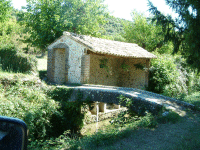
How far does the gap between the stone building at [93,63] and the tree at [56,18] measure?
2369 mm

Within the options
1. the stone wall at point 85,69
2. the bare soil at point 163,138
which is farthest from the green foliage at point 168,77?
the bare soil at point 163,138

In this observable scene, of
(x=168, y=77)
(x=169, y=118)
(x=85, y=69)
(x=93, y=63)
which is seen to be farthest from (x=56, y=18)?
(x=169, y=118)

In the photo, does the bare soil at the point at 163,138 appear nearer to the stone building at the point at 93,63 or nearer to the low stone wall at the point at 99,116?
the stone building at the point at 93,63

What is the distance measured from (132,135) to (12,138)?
414cm

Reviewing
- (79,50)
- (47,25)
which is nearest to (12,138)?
(79,50)

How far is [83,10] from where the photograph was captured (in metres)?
17.1

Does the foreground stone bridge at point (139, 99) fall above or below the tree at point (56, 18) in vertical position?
below

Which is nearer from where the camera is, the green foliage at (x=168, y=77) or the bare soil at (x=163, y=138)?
the bare soil at (x=163, y=138)

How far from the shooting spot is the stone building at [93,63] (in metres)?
12.4

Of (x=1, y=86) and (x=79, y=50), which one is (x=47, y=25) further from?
(x=1, y=86)

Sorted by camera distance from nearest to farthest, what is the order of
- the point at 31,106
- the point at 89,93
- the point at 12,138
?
the point at 12,138 < the point at 31,106 < the point at 89,93

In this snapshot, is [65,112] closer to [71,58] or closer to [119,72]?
[71,58]

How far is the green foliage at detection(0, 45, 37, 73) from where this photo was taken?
11992 mm

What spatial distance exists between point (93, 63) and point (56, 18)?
506cm
